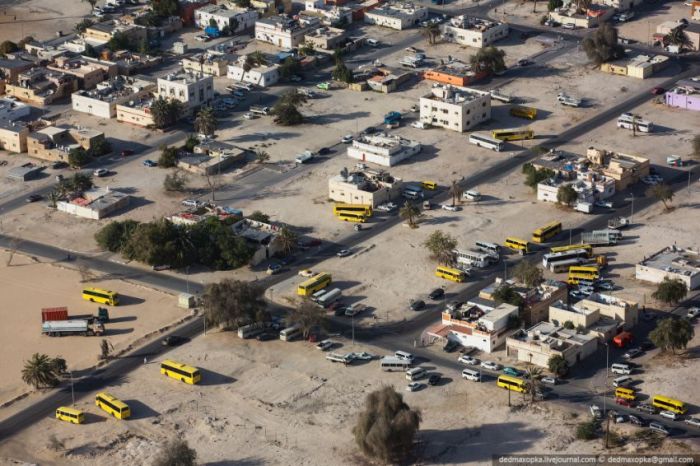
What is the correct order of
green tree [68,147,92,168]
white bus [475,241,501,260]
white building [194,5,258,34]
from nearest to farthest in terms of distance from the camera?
1. white bus [475,241,501,260]
2. green tree [68,147,92,168]
3. white building [194,5,258,34]

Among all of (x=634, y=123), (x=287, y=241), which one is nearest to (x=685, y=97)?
(x=634, y=123)

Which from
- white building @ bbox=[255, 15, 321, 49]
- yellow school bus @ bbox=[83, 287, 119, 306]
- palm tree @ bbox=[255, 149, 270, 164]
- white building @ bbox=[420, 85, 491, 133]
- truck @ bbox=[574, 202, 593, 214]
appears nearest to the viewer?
yellow school bus @ bbox=[83, 287, 119, 306]

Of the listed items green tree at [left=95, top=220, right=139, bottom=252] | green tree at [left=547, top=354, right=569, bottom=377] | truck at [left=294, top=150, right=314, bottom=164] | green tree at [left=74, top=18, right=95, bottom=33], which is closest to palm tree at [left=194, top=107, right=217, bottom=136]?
truck at [left=294, top=150, right=314, bottom=164]

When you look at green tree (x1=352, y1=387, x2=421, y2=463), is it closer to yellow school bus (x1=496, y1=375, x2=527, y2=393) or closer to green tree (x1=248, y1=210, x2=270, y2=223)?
yellow school bus (x1=496, y1=375, x2=527, y2=393)

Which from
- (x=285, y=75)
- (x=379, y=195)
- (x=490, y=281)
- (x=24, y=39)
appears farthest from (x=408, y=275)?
(x=24, y=39)

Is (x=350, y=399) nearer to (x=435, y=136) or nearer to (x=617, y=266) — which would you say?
(x=617, y=266)

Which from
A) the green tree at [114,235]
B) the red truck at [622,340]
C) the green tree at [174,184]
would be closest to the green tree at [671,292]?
the red truck at [622,340]

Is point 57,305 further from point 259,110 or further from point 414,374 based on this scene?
point 259,110

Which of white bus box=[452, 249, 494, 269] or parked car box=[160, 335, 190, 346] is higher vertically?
white bus box=[452, 249, 494, 269]
